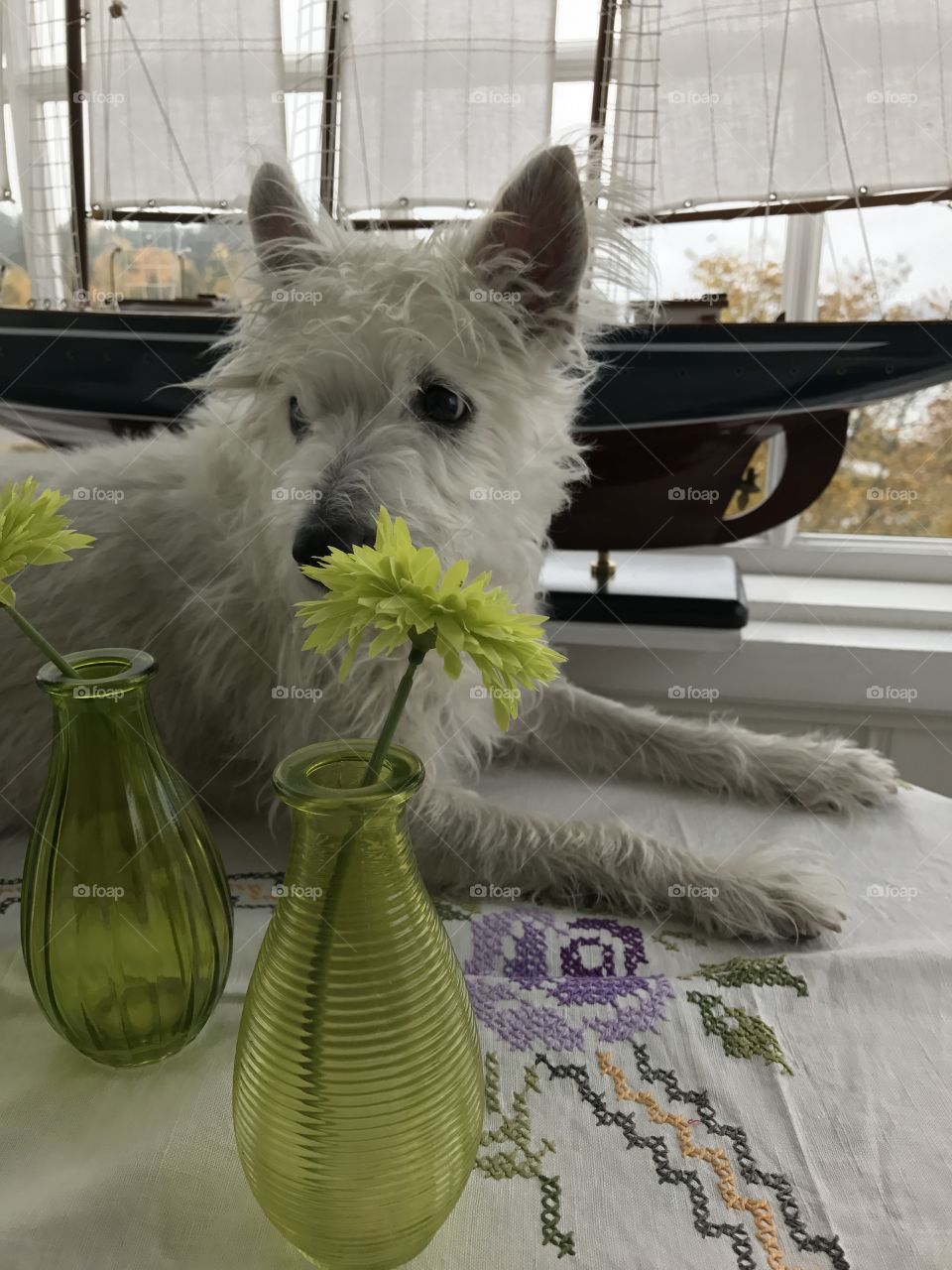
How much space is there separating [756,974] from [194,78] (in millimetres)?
3448

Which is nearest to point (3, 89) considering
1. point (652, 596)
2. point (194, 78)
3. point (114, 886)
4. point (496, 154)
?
point (194, 78)

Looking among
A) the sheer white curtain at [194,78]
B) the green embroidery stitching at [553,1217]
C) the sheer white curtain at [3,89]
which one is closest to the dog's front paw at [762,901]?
the green embroidery stitching at [553,1217]

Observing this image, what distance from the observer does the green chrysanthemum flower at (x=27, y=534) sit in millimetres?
598

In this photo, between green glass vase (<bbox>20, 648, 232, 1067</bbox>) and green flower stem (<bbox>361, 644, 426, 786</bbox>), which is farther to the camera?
green glass vase (<bbox>20, 648, 232, 1067</bbox>)

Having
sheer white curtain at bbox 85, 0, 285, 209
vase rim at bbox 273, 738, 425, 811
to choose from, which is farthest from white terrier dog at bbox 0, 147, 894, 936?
sheer white curtain at bbox 85, 0, 285, 209

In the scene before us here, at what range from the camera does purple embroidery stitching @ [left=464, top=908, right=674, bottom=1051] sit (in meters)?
0.85

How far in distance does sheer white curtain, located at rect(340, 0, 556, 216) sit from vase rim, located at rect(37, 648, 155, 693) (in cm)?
229

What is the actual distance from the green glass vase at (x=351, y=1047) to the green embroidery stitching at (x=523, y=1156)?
0.11 m

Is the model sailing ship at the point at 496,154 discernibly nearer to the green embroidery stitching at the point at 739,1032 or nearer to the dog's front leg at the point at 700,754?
the dog's front leg at the point at 700,754

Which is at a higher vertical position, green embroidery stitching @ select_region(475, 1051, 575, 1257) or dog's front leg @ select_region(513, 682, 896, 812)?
green embroidery stitching @ select_region(475, 1051, 575, 1257)

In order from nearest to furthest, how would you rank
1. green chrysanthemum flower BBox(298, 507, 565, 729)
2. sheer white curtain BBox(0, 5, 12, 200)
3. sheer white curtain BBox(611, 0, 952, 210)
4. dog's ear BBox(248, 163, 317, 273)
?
green chrysanthemum flower BBox(298, 507, 565, 729) < dog's ear BBox(248, 163, 317, 273) < sheer white curtain BBox(611, 0, 952, 210) < sheer white curtain BBox(0, 5, 12, 200)

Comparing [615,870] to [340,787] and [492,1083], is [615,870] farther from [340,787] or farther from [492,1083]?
[340,787]

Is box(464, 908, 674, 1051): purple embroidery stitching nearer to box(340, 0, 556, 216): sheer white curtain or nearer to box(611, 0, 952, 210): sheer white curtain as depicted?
box(611, 0, 952, 210): sheer white curtain

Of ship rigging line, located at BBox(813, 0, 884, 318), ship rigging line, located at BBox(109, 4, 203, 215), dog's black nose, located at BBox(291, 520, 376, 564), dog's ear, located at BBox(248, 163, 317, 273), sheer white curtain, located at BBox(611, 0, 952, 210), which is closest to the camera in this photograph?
dog's black nose, located at BBox(291, 520, 376, 564)
